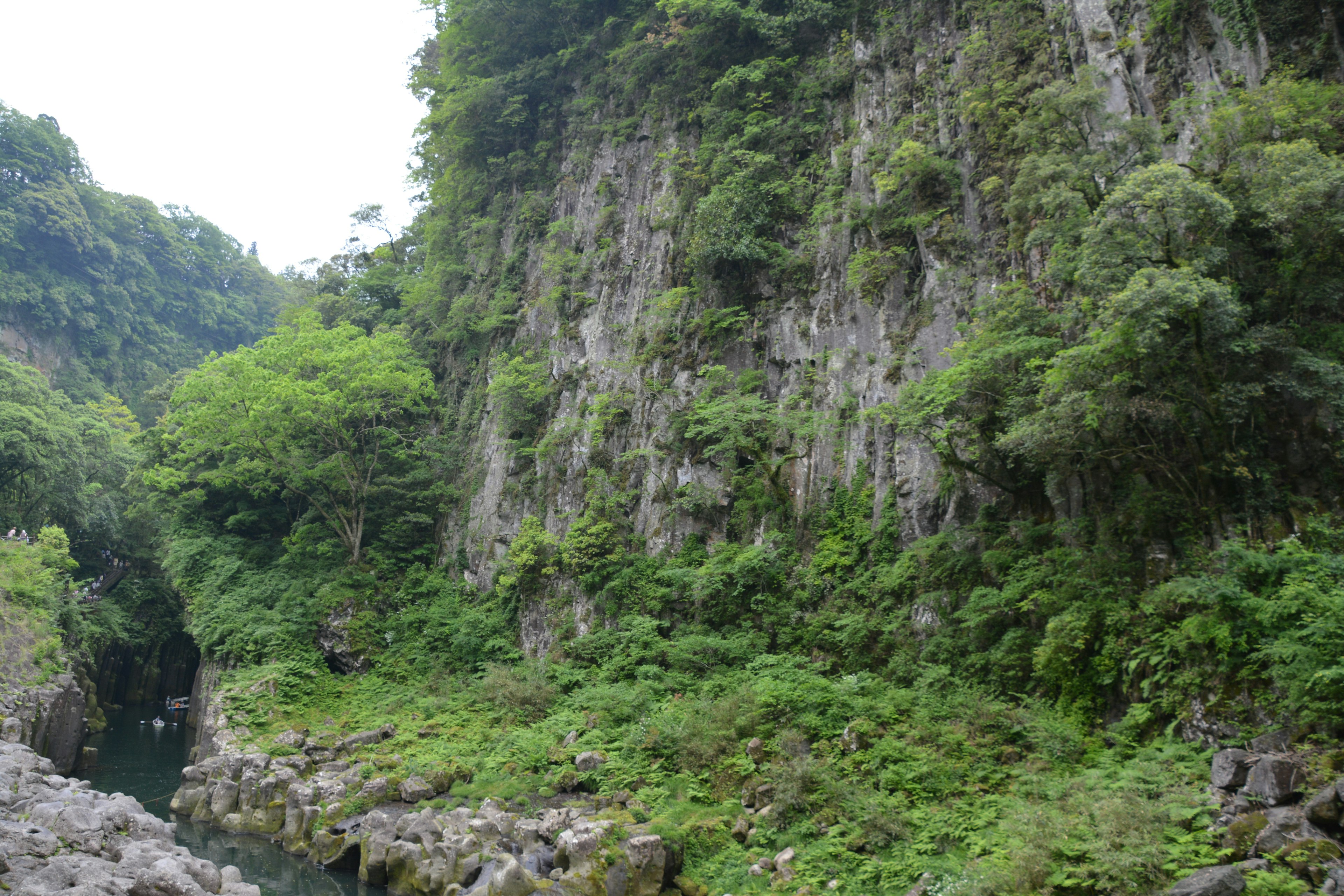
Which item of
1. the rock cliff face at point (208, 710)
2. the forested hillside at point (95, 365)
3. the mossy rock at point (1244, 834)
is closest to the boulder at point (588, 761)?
the mossy rock at point (1244, 834)

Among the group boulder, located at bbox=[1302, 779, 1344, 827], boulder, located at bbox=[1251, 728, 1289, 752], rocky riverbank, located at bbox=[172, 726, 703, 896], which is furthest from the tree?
Answer: boulder, located at bbox=[1302, 779, 1344, 827]

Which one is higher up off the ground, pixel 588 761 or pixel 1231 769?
pixel 1231 769

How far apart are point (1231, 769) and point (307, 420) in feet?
73.7

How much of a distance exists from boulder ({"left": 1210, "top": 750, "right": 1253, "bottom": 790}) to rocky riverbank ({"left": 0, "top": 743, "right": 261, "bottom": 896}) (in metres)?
11.4

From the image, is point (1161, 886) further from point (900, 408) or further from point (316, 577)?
point (316, 577)

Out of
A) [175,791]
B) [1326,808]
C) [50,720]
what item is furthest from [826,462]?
[50,720]

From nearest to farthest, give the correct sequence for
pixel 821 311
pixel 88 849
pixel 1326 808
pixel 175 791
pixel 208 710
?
1. pixel 1326 808
2. pixel 88 849
3. pixel 821 311
4. pixel 175 791
5. pixel 208 710

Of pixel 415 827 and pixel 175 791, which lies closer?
pixel 415 827

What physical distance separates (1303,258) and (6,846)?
57.3ft

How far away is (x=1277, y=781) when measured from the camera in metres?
6.36

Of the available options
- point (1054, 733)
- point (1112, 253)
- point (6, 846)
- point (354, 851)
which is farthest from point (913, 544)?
point (6, 846)

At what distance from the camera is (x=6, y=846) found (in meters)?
9.75

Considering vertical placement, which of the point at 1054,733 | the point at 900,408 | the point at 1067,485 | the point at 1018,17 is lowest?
the point at 1054,733

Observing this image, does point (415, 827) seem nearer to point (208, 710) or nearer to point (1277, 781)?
point (208, 710)
